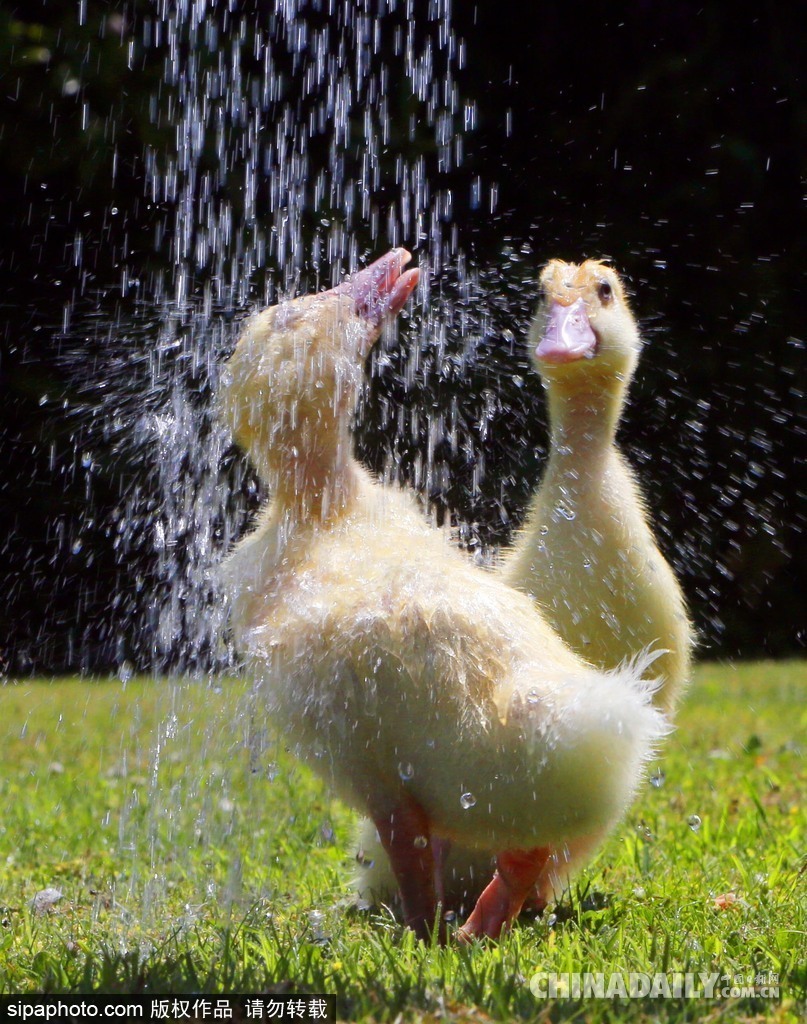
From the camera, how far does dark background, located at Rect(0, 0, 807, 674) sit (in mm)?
6906

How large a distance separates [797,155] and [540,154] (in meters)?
1.90

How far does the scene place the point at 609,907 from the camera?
3020 mm

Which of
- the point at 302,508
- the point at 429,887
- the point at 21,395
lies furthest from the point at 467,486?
the point at 21,395

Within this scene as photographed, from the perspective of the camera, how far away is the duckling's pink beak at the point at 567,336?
309 cm

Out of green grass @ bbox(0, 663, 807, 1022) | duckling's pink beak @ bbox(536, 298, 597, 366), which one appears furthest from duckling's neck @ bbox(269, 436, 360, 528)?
duckling's pink beak @ bbox(536, 298, 597, 366)

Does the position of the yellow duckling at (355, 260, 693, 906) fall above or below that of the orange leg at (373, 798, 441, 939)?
above

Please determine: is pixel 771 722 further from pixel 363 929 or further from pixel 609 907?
pixel 363 929

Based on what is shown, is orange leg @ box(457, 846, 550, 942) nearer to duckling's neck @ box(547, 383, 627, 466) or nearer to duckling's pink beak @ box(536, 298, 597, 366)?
duckling's neck @ box(547, 383, 627, 466)

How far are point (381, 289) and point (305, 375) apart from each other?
1.17 feet

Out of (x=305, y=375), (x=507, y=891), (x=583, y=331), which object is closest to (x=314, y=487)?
(x=305, y=375)

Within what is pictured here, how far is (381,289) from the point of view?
3.13 metres

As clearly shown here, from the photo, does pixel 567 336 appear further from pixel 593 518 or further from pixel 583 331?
pixel 593 518

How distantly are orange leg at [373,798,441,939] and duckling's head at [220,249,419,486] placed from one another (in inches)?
32.6

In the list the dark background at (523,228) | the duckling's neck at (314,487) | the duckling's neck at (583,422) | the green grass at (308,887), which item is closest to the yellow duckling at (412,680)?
the duckling's neck at (314,487)
